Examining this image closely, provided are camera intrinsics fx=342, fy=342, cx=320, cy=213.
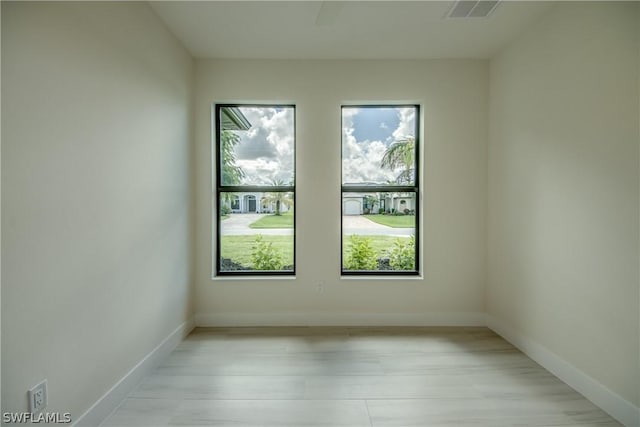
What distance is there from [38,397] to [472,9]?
3.46 m

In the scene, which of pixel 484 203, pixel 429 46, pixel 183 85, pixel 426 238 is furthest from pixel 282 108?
pixel 484 203

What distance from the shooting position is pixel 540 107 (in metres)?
2.71

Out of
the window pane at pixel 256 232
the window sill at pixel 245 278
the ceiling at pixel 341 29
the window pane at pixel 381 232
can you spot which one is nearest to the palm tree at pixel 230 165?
the window pane at pixel 256 232

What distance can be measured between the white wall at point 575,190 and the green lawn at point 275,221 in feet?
6.95

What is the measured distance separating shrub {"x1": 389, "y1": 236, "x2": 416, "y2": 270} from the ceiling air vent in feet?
6.91

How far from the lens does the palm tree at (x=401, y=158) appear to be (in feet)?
12.1

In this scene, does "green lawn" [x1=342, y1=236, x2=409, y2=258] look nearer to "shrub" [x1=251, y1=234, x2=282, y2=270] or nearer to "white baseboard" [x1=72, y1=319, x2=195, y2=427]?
"shrub" [x1=251, y1=234, x2=282, y2=270]

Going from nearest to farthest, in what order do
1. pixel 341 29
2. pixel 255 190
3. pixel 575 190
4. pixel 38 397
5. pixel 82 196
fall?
pixel 38 397, pixel 82 196, pixel 575 190, pixel 341 29, pixel 255 190

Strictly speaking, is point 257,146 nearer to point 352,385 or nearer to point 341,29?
point 341,29

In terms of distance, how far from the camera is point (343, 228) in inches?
145

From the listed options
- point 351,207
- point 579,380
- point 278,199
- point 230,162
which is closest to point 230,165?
point 230,162

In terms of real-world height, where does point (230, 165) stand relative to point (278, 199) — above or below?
above

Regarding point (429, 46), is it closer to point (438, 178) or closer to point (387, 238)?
point (438, 178)

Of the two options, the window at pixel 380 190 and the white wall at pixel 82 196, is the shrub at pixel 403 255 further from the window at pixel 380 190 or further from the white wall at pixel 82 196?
the white wall at pixel 82 196
